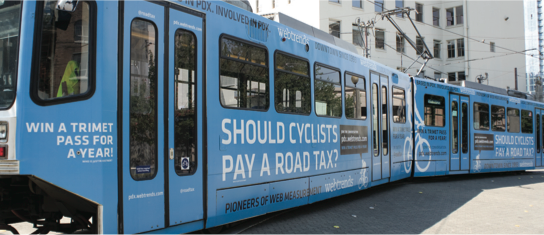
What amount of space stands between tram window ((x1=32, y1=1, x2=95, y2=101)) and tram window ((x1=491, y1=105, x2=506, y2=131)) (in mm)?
14291

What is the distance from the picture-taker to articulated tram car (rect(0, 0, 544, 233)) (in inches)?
165

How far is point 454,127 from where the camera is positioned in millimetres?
13453

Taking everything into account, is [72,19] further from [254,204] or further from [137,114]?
[254,204]

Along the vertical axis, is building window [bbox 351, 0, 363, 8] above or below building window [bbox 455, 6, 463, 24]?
below

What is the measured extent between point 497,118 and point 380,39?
17.2m

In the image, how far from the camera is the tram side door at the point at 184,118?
16.2ft

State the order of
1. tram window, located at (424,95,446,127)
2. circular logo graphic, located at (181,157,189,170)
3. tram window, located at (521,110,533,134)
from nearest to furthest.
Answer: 1. circular logo graphic, located at (181,157,189,170)
2. tram window, located at (424,95,446,127)
3. tram window, located at (521,110,533,134)

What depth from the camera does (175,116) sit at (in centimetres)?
503

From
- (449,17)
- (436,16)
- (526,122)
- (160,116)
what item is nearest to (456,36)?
(449,17)

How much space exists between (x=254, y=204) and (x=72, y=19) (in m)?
3.37

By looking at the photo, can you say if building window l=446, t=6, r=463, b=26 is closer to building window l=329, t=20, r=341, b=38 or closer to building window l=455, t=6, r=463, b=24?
building window l=455, t=6, r=463, b=24

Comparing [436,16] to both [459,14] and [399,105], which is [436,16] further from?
[399,105]

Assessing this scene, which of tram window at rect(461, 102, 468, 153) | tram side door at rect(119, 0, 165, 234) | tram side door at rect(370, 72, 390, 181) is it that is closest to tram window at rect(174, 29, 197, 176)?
tram side door at rect(119, 0, 165, 234)

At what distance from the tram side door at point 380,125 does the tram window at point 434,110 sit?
2.65 meters
